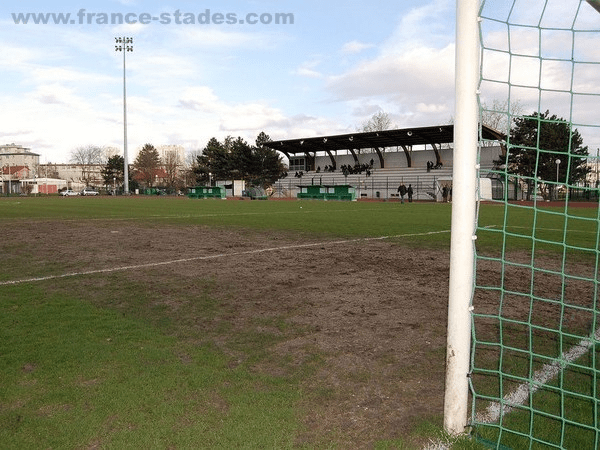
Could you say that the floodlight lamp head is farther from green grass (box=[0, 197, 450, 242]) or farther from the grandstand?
the grandstand

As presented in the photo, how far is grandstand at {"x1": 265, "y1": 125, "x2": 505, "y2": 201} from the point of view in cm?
5112

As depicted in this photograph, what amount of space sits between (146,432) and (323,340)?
1.65 metres

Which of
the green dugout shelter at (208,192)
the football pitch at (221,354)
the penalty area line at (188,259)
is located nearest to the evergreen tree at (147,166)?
the green dugout shelter at (208,192)

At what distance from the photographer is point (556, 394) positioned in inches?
109

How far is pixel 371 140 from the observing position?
56.8m

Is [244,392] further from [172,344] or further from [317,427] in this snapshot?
[172,344]

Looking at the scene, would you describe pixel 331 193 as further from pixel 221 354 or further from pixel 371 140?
pixel 221 354

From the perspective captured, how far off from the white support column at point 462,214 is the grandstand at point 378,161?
44432 millimetres

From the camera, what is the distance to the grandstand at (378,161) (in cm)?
5112

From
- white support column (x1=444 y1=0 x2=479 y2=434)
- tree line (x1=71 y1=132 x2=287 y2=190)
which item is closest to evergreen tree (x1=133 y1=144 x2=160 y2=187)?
tree line (x1=71 y1=132 x2=287 y2=190)

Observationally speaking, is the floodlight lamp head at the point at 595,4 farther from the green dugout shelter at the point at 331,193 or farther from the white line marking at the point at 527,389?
the green dugout shelter at the point at 331,193

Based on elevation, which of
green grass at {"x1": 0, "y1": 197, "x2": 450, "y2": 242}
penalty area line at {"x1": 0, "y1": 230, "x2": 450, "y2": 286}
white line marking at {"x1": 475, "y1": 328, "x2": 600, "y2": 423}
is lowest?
white line marking at {"x1": 475, "y1": 328, "x2": 600, "y2": 423}

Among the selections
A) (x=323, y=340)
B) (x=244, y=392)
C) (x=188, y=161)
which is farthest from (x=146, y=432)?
(x=188, y=161)

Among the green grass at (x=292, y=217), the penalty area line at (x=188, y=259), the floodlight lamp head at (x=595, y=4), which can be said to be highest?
the floodlight lamp head at (x=595, y=4)
